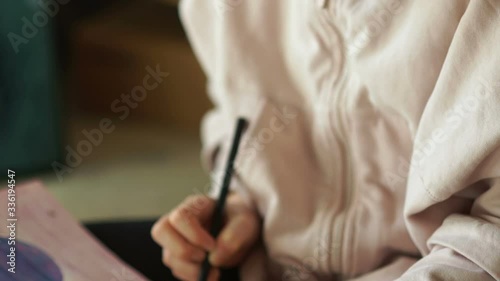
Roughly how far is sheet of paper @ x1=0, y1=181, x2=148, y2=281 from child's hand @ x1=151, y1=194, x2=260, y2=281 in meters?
0.04

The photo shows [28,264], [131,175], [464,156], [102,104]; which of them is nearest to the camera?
[464,156]

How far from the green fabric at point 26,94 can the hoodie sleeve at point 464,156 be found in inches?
36.5

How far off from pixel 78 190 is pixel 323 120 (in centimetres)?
91

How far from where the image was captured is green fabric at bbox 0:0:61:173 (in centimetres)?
127

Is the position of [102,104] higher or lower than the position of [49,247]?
lower

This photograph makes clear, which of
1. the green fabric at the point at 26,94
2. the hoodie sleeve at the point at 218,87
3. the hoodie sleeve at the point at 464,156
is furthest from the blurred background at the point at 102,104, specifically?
the hoodie sleeve at the point at 464,156

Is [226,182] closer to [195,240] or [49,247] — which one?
[195,240]

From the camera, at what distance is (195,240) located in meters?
0.64

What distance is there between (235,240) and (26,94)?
805mm

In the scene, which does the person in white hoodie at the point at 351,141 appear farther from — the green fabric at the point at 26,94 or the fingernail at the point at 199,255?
the green fabric at the point at 26,94

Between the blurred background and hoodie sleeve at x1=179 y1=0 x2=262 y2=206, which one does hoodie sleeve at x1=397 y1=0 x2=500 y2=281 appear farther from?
the blurred background

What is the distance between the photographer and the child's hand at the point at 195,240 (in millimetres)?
639

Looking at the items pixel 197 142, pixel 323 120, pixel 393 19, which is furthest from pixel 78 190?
pixel 393 19

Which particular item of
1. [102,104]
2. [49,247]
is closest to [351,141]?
[49,247]
